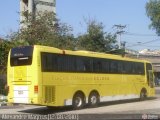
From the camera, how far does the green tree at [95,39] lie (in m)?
44.3

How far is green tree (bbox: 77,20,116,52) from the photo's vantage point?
44281 millimetres

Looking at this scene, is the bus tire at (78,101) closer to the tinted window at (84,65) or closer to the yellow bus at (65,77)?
the yellow bus at (65,77)

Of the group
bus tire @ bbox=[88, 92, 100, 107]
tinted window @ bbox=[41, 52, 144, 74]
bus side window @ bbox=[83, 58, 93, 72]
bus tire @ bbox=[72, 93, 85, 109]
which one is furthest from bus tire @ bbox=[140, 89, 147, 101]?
bus tire @ bbox=[72, 93, 85, 109]

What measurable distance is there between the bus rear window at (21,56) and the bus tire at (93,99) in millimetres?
4911

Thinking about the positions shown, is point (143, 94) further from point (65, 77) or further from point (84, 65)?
point (65, 77)

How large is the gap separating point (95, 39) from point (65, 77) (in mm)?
23318

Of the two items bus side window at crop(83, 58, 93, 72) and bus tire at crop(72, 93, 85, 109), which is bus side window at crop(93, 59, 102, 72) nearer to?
bus side window at crop(83, 58, 93, 72)

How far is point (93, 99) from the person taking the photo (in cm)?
2373

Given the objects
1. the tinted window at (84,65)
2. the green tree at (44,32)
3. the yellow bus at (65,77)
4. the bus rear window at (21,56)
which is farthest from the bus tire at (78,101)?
the green tree at (44,32)

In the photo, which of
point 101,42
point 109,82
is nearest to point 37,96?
point 109,82

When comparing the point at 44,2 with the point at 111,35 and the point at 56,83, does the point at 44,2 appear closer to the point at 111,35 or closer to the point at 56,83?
the point at 111,35

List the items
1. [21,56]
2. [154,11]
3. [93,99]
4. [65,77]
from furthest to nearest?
[154,11] → [93,99] → [65,77] → [21,56]

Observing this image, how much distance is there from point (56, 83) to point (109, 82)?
5092mm

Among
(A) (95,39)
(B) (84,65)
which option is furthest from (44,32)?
(B) (84,65)
